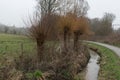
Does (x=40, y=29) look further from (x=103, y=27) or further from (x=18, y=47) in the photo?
(x=103, y=27)

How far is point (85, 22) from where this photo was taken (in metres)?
30.8

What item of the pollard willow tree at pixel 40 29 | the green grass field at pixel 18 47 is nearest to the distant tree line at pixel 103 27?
the green grass field at pixel 18 47

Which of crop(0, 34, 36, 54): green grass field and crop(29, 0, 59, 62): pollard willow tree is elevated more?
crop(29, 0, 59, 62): pollard willow tree

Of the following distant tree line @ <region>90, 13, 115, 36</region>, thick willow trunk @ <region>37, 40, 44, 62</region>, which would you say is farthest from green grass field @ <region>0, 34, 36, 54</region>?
distant tree line @ <region>90, 13, 115, 36</region>

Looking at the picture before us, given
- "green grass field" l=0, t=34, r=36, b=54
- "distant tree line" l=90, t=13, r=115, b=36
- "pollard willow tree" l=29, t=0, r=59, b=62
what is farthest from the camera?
"distant tree line" l=90, t=13, r=115, b=36

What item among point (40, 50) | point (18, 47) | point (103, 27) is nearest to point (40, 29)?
point (40, 50)

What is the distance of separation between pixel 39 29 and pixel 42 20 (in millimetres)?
601

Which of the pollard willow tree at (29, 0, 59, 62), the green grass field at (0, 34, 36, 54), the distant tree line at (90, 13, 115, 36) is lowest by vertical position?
the green grass field at (0, 34, 36, 54)

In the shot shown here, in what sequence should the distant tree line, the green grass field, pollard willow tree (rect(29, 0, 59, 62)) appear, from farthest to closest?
the distant tree line → the green grass field → pollard willow tree (rect(29, 0, 59, 62))

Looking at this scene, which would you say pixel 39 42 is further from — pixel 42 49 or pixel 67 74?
pixel 67 74

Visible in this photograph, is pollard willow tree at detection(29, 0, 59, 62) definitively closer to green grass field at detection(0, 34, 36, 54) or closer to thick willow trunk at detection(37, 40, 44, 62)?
thick willow trunk at detection(37, 40, 44, 62)

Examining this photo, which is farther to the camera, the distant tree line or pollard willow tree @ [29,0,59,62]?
the distant tree line

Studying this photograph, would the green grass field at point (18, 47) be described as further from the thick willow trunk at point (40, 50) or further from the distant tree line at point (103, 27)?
the distant tree line at point (103, 27)

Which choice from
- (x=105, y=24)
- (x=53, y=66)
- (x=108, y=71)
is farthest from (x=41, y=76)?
(x=105, y=24)
